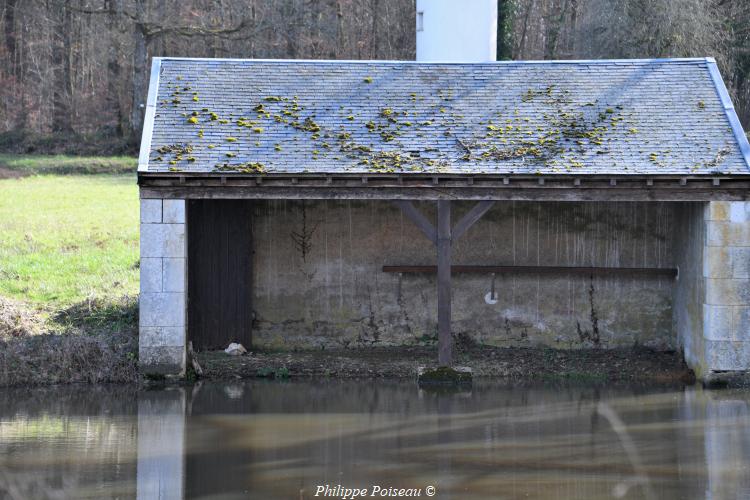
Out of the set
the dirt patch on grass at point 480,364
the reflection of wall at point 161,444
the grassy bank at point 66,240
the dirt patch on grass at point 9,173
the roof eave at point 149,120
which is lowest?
the dirt patch on grass at point 480,364

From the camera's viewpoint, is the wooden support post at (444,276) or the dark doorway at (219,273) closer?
the wooden support post at (444,276)

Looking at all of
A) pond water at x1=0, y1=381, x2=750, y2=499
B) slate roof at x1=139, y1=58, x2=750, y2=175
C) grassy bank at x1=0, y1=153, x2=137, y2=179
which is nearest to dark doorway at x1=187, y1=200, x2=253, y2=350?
slate roof at x1=139, y1=58, x2=750, y2=175

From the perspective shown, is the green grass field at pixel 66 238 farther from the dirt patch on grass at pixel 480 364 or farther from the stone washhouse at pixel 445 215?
the dirt patch on grass at pixel 480 364

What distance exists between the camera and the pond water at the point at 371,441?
9047 mm

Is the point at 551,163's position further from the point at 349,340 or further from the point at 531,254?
the point at 349,340

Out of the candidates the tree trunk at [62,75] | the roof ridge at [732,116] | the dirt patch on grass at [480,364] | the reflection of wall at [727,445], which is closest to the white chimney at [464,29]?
the roof ridge at [732,116]

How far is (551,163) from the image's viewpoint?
13.7 meters

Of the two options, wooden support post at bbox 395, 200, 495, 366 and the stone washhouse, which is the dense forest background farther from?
wooden support post at bbox 395, 200, 495, 366

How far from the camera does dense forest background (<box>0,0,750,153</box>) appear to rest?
110 ft

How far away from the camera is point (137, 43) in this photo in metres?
32.8

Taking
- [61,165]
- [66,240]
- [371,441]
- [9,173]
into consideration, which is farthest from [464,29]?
[61,165]

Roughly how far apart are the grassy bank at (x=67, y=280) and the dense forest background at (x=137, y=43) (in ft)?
23.0

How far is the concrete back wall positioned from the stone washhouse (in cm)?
2

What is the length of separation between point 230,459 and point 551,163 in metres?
6.02
